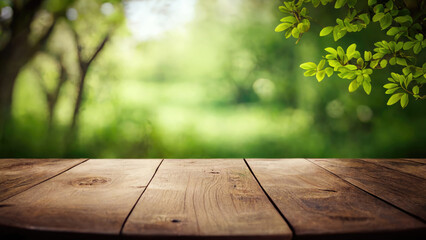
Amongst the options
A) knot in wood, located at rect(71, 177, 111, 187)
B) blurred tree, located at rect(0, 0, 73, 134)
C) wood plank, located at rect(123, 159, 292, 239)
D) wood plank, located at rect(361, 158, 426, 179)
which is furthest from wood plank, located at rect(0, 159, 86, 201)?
wood plank, located at rect(361, 158, 426, 179)

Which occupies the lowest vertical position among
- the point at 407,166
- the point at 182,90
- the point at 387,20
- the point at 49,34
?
the point at 407,166

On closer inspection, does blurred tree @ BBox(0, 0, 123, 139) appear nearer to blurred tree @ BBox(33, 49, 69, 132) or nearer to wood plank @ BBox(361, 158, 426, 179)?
blurred tree @ BBox(33, 49, 69, 132)

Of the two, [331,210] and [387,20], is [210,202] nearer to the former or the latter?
[331,210]

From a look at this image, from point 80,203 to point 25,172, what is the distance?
461 mm

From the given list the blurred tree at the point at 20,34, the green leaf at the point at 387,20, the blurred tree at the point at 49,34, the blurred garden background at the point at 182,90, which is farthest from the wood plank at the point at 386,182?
the blurred tree at the point at 20,34

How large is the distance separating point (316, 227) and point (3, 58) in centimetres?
175

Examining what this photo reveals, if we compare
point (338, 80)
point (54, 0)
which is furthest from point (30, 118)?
point (338, 80)

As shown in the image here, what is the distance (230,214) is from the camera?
0.60 metres

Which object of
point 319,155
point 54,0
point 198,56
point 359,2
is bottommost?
point 319,155

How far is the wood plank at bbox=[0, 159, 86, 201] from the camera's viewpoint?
786 millimetres

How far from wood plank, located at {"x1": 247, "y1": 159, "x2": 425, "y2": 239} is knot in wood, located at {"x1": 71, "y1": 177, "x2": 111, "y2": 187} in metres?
0.48

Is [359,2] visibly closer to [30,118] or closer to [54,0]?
[54,0]

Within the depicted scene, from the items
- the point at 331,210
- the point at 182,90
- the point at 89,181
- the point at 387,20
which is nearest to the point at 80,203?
the point at 89,181

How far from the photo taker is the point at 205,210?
24.6 inches
